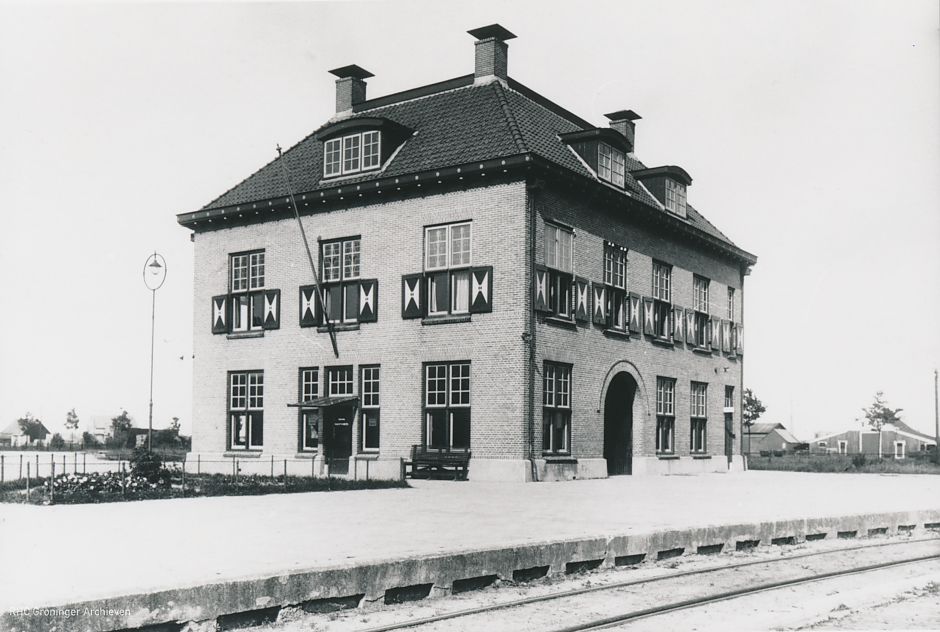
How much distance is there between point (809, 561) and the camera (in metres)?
11.5

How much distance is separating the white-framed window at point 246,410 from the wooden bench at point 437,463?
5864mm

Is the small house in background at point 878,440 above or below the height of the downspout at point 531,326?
below

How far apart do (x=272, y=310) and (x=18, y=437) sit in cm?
5591

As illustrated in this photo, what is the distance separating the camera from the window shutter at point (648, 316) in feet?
91.9

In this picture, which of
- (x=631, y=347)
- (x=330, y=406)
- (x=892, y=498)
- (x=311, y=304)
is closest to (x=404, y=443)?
(x=330, y=406)

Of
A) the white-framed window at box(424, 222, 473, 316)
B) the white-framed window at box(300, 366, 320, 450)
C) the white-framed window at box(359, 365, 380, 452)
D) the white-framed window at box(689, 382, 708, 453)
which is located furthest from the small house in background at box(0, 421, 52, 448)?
the white-framed window at box(424, 222, 473, 316)

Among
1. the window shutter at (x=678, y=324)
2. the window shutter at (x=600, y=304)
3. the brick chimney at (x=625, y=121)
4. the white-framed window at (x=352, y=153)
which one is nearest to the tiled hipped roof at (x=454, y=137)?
the white-framed window at (x=352, y=153)

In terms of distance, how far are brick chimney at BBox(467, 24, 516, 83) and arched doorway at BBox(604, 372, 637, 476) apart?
9.28 meters

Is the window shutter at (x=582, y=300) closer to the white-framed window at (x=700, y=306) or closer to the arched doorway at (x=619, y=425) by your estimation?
the arched doorway at (x=619, y=425)

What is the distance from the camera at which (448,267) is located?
2389 centimetres

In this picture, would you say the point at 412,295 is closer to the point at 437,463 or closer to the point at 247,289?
the point at 437,463

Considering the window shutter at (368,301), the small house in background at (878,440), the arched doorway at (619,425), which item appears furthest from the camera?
the small house in background at (878,440)

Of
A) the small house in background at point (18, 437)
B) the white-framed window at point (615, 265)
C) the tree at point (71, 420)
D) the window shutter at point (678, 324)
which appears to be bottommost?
the small house in background at point (18, 437)

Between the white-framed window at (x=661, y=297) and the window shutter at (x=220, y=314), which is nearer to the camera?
the window shutter at (x=220, y=314)
